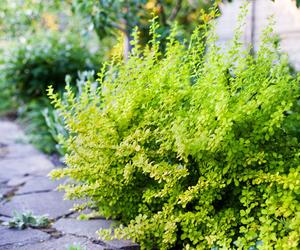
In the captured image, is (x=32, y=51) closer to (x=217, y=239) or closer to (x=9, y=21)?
(x=9, y=21)

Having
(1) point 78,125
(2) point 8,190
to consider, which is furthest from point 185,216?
(2) point 8,190

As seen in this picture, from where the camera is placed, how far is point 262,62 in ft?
6.52

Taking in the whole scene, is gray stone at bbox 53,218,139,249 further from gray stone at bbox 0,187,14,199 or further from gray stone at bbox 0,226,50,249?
gray stone at bbox 0,187,14,199

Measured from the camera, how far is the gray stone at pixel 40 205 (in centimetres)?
260

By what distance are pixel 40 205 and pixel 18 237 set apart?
0.52m

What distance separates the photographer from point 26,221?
2385mm

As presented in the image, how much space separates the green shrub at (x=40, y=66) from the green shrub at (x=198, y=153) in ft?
11.9

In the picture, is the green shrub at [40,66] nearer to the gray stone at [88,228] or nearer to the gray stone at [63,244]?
the gray stone at [88,228]

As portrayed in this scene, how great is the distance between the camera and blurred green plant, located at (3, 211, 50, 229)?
92.9 inches

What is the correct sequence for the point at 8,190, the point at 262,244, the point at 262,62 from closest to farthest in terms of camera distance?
the point at 262,244, the point at 262,62, the point at 8,190

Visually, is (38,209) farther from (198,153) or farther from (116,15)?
(116,15)

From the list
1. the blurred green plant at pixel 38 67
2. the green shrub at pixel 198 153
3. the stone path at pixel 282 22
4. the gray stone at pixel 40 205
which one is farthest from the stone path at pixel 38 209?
the stone path at pixel 282 22

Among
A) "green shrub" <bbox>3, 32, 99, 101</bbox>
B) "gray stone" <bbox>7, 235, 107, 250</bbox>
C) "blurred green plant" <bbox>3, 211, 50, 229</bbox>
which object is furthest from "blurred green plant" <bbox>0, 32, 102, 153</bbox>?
"gray stone" <bbox>7, 235, 107, 250</bbox>

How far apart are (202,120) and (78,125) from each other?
24.6 inches
